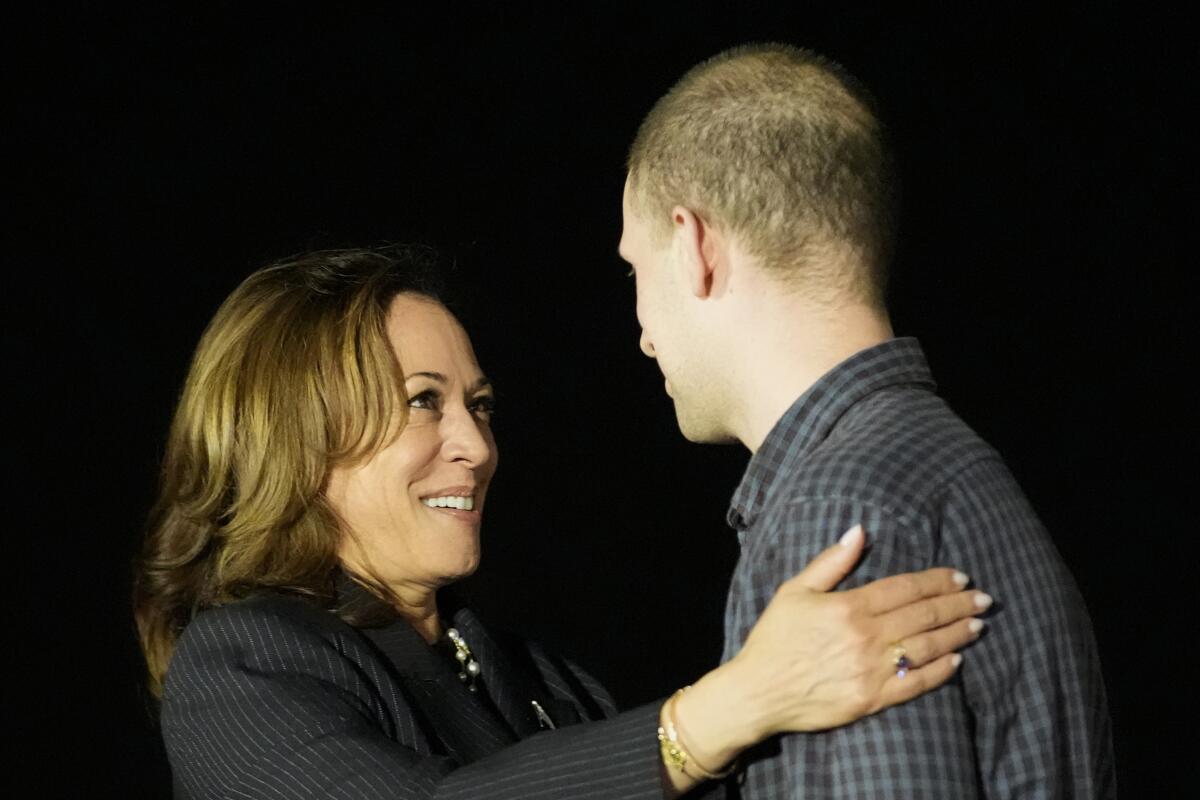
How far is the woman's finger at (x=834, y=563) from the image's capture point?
47.9 inches

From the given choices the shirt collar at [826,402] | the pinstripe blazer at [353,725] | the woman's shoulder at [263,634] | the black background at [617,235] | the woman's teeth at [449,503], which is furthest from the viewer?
the black background at [617,235]

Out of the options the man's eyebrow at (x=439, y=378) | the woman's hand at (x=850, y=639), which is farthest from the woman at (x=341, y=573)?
the woman's hand at (x=850, y=639)

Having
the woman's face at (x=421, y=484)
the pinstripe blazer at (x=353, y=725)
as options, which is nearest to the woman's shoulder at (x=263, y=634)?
the pinstripe blazer at (x=353, y=725)

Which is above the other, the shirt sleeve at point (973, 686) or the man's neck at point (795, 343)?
the man's neck at point (795, 343)

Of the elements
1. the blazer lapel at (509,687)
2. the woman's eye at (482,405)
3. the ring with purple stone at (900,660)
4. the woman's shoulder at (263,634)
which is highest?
the woman's eye at (482,405)

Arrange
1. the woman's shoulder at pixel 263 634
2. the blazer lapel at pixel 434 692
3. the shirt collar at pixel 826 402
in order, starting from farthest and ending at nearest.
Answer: the blazer lapel at pixel 434 692 < the woman's shoulder at pixel 263 634 < the shirt collar at pixel 826 402

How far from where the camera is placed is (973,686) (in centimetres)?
125

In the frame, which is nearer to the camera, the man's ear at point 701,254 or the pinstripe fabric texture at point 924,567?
the pinstripe fabric texture at point 924,567

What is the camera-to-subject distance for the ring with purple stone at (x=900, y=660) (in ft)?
4.05

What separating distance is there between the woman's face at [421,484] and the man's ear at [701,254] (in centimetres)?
76

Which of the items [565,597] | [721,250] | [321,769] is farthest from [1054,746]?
[565,597]

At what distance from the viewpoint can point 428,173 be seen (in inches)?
119

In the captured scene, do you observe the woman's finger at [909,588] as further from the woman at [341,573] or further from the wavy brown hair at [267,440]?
the wavy brown hair at [267,440]

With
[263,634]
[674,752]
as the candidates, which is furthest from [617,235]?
[674,752]
